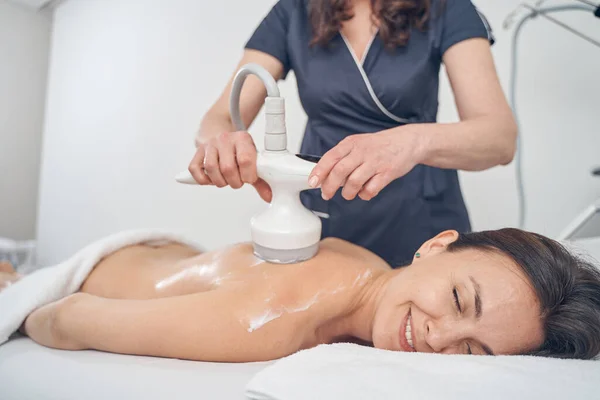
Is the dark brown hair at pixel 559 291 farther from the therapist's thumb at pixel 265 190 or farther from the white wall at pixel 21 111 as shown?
the white wall at pixel 21 111

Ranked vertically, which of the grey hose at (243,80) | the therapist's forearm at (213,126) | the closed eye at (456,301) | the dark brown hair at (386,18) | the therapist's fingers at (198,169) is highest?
the dark brown hair at (386,18)

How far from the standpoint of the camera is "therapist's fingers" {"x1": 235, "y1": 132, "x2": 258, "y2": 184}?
0.79 metres

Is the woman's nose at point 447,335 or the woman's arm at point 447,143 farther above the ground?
the woman's arm at point 447,143

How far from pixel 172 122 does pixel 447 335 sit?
1.57 meters

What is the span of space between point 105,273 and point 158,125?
3.51 ft

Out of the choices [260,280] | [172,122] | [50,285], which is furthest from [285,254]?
[172,122]

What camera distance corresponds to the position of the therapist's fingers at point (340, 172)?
74 cm

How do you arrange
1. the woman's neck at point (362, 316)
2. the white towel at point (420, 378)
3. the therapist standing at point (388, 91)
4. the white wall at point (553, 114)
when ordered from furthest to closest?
the white wall at point (553, 114) < the therapist standing at point (388, 91) < the woman's neck at point (362, 316) < the white towel at point (420, 378)

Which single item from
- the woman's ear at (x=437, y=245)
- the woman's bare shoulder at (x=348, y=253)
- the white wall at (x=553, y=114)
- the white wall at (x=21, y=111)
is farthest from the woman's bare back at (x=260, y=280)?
the white wall at (x=21, y=111)

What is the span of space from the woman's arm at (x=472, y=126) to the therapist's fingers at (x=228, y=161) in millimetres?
300

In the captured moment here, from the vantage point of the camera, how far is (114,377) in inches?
29.1

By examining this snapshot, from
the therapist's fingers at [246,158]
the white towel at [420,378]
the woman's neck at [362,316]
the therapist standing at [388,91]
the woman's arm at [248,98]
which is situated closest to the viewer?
the white towel at [420,378]

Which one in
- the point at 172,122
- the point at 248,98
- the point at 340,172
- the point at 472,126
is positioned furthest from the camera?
the point at 172,122

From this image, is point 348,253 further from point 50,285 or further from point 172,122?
point 172,122
